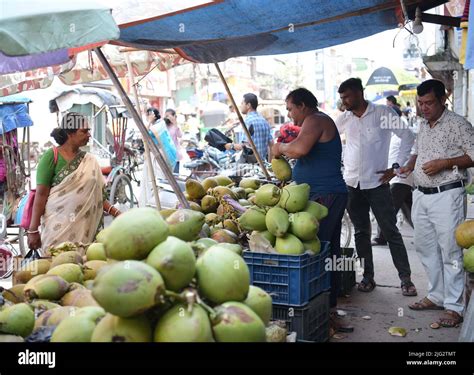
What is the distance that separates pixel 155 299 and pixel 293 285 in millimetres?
2059

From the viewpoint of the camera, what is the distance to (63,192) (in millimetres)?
4770

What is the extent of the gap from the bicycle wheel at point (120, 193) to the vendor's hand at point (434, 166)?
624 centimetres

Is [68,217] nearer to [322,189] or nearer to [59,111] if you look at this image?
[322,189]

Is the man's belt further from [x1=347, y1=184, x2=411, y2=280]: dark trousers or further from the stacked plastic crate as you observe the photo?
the stacked plastic crate

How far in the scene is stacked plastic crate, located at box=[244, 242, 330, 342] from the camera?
3.85m

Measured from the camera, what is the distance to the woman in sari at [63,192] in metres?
4.76

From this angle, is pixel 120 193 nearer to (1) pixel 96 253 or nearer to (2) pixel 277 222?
(2) pixel 277 222

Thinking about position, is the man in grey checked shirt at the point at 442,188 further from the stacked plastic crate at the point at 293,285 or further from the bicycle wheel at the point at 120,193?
the bicycle wheel at the point at 120,193

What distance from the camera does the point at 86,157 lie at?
4918mm

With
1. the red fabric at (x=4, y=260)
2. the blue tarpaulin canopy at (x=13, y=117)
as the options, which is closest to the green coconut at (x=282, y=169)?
the red fabric at (x=4, y=260)

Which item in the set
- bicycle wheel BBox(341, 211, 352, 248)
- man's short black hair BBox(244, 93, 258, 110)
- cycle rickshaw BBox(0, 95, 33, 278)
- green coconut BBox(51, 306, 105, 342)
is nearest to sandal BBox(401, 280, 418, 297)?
bicycle wheel BBox(341, 211, 352, 248)

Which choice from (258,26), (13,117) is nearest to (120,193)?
(13,117)
